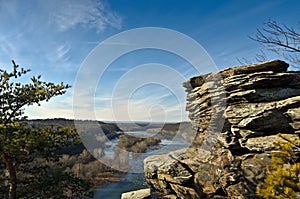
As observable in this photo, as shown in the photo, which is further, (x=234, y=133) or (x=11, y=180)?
(x=234, y=133)

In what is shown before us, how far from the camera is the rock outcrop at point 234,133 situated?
950cm

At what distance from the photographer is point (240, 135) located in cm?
1080

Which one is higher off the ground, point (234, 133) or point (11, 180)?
point (234, 133)

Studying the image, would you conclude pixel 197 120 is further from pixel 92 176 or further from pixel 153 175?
pixel 92 176

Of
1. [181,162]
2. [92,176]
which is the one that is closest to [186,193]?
[181,162]

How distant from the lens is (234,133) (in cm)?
1085

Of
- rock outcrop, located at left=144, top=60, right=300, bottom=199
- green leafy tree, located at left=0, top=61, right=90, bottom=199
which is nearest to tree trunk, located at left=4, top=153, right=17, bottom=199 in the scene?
green leafy tree, located at left=0, top=61, right=90, bottom=199

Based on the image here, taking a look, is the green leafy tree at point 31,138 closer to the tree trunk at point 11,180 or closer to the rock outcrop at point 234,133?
the tree trunk at point 11,180

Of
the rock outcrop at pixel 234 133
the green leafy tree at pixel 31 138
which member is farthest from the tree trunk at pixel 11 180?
the rock outcrop at pixel 234 133

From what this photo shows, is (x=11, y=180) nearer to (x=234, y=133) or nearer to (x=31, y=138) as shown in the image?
(x=31, y=138)

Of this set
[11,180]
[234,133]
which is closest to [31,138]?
[11,180]

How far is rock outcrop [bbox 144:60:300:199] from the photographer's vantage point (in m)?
9.50

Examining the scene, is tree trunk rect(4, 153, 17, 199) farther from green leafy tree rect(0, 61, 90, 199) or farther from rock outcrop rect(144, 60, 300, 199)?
rock outcrop rect(144, 60, 300, 199)

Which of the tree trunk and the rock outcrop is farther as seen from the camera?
the rock outcrop
